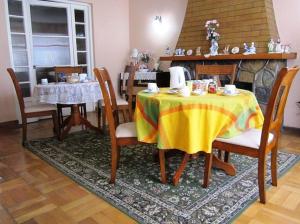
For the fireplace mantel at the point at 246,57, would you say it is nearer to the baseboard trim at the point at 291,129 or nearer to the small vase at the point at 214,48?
the small vase at the point at 214,48

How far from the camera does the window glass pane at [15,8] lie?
4133mm

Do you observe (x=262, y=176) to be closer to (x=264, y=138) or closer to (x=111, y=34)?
(x=264, y=138)

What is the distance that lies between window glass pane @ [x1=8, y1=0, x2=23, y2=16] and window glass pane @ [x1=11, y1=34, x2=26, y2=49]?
13.7 inches

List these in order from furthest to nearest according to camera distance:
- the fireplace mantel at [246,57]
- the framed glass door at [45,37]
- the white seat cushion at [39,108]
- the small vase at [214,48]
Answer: the framed glass door at [45,37] → the small vase at [214,48] → the fireplace mantel at [246,57] → the white seat cushion at [39,108]

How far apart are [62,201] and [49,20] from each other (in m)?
3.69

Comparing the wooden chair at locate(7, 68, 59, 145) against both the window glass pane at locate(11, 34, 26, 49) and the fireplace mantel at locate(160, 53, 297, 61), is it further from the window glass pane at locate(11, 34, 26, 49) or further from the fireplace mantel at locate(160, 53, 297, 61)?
the fireplace mantel at locate(160, 53, 297, 61)

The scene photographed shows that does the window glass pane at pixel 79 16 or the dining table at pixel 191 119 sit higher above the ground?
the window glass pane at pixel 79 16

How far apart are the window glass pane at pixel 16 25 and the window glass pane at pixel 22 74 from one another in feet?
2.06

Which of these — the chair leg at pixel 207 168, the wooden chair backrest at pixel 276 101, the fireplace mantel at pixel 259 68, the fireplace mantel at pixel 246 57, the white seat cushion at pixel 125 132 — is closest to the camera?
the wooden chair backrest at pixel 276 101

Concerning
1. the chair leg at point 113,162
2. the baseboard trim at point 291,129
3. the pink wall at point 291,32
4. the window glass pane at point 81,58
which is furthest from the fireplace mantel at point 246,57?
the chair leg at point 113,162

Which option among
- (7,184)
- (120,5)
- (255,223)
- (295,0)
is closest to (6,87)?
(7,184)

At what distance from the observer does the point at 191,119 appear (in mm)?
1771

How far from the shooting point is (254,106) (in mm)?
2078

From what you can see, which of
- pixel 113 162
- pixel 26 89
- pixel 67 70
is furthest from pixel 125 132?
pixel 26 89
